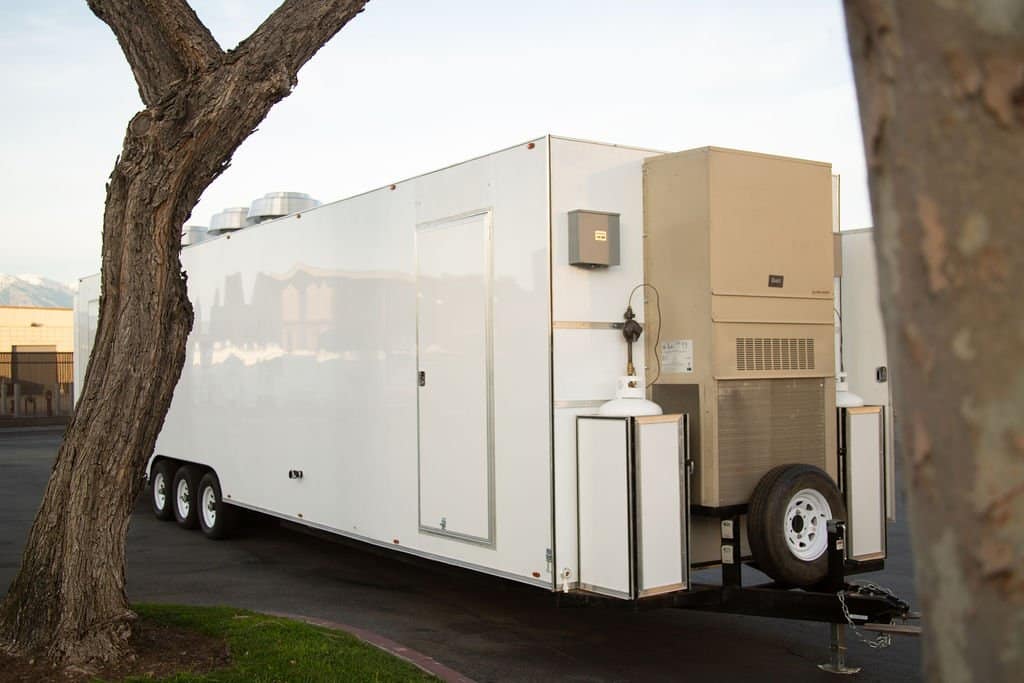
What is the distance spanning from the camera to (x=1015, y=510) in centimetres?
132

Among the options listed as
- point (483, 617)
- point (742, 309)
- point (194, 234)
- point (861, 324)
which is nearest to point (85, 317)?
point (194, 234)

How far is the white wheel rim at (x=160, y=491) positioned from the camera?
492 inches

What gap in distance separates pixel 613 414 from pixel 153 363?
2624mm

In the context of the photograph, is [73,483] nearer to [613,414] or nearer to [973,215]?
[613,414]

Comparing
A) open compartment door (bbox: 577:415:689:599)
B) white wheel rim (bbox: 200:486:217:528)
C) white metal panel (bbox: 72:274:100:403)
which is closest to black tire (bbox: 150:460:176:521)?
white wheel rim (bbox: 200:486:217:528)

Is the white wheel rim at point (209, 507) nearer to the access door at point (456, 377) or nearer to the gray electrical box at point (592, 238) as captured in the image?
the access door at point (456, 377)

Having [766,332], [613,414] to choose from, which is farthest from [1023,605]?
[766,332]

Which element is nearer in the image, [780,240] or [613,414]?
[613,414]

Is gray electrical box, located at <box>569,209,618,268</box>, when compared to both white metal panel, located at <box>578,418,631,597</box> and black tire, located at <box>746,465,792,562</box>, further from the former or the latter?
black tire, located at <box>746,465,792,562</box>

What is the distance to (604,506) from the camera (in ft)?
19.7

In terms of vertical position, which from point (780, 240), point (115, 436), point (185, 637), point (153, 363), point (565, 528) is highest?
point (780, 240)

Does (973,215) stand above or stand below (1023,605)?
above

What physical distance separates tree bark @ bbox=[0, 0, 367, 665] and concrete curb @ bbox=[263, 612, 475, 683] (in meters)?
1.48

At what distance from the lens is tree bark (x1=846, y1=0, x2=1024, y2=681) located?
51.9 inches
